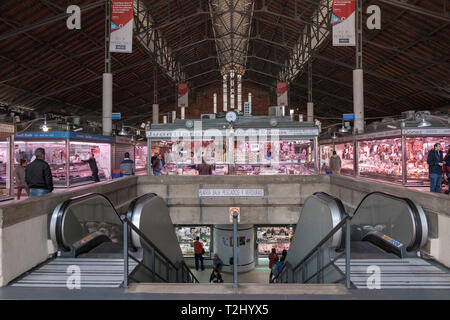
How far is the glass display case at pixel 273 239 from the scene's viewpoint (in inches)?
599

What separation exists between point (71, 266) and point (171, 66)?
84.8 feet

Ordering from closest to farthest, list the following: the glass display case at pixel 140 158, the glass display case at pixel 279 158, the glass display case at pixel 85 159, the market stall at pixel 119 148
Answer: the glass display case at pixel 279 158
the glass display case at pixel 85 159
the market stall at pixel 119 148
the glass display case at pixel 140 158

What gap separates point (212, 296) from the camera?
10.0 ft

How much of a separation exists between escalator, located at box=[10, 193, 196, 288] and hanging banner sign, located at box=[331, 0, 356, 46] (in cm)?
1006

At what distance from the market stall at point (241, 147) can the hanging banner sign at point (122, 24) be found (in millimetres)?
3754

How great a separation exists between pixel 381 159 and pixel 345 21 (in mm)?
5709

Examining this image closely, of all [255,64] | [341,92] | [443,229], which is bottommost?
[443,229]

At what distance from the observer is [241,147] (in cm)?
1175

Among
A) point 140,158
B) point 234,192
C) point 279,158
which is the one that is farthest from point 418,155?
point 140,158

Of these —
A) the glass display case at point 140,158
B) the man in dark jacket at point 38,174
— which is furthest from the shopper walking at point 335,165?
the man in dark jacket at point 38,174

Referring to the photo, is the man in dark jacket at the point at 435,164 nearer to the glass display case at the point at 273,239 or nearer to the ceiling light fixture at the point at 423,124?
the ceiling light fixture at the point at 423,124

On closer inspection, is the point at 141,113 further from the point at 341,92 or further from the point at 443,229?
the point at 443,229

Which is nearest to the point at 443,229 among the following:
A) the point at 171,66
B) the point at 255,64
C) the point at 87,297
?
the point at 87,297

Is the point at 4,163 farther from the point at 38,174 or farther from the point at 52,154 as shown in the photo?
the point at 38,174
